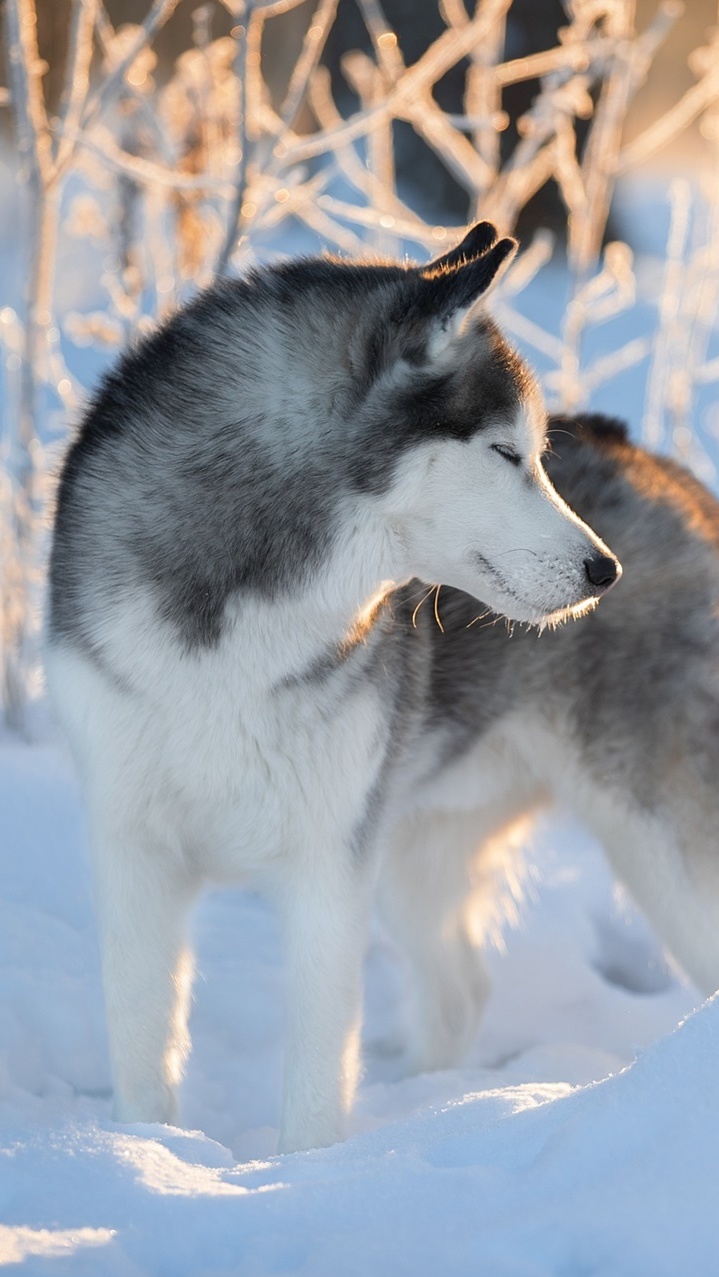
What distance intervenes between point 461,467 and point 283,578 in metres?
0.33

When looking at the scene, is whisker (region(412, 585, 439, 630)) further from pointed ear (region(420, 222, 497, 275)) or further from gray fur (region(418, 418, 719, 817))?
pointed ear (region(420, 222, 497, 275))

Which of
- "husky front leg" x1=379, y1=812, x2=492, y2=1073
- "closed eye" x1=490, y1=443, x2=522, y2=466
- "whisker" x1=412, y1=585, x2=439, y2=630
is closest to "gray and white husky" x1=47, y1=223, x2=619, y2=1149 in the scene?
"closed eye" x1=490, y1=443, x2=522, y2=466

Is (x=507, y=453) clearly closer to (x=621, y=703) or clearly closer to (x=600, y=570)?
(x=600, y=570)

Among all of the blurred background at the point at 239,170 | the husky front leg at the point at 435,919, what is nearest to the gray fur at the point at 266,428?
the blurred background at the point at 239,170

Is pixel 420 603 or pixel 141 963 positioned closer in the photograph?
pixel 141 963

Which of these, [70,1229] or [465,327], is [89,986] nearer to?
[70,1229]

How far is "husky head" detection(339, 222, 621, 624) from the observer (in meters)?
2.11

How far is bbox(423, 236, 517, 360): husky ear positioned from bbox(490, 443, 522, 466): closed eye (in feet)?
0.55

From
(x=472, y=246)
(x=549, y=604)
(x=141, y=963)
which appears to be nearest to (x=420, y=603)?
(x=549, y=604)

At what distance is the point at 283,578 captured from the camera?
2176mm

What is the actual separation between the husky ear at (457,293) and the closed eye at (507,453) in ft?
0.55

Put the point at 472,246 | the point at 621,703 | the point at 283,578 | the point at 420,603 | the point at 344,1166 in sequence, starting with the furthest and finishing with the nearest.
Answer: the point at 621,703 → the point at 420,603 → the point at 472,246 → the point at 283,578 → the point at 344,1166

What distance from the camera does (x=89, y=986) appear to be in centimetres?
286

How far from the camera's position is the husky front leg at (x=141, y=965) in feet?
7.73
